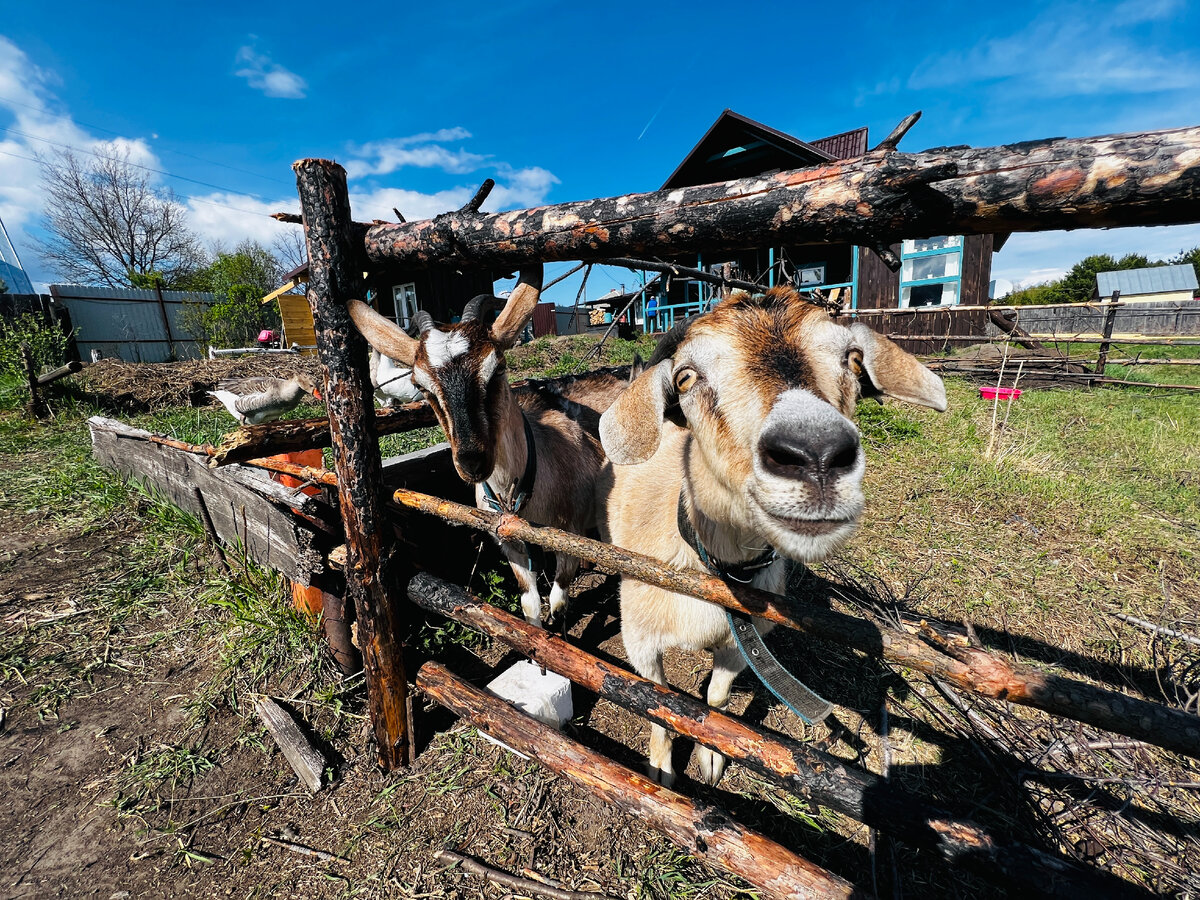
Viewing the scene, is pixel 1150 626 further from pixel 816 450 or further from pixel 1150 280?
pixel 1150 280

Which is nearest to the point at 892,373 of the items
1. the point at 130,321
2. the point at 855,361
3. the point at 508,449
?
the point at 855,361

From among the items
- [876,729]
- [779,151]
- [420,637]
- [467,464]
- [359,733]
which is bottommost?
[876,729]

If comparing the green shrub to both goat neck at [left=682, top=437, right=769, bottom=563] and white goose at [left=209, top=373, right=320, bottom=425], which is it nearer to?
white goose at [left=209, top=373, right=320, bottom=425]

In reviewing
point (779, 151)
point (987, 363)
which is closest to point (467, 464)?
point (987, 363)

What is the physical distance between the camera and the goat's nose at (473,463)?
Result: 2569 millimetres

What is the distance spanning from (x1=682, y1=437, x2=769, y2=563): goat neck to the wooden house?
40.1 feet

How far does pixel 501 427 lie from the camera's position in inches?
113

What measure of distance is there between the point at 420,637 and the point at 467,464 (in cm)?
133

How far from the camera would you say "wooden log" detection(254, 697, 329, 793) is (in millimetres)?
2330

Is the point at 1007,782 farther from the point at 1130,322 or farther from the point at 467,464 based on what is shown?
the point at 1130,322

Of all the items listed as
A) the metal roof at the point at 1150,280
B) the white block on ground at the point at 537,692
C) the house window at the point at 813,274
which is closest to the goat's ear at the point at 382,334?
the white block on ground at the point at 537,692

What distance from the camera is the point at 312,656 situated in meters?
2.89

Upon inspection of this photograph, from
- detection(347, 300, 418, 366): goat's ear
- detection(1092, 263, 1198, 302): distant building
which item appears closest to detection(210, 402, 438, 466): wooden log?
detection(347, 300, 418, 366): goat's ear

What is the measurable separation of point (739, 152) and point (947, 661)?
19.8m
